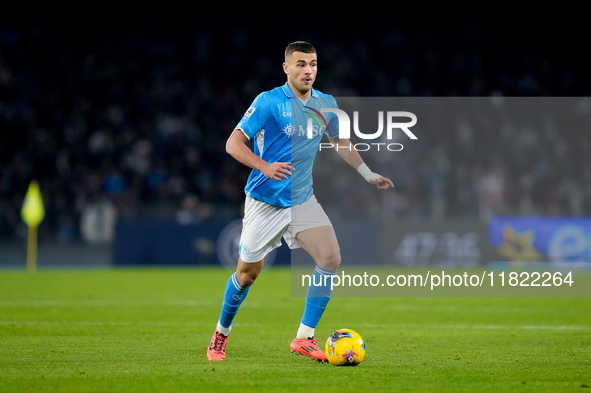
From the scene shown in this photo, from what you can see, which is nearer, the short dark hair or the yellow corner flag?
the short dark hair

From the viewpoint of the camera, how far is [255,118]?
6.42 m

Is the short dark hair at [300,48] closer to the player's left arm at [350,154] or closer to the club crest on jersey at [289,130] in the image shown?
the club crest on jersey at [289,130]

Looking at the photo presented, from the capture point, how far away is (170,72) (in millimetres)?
26438

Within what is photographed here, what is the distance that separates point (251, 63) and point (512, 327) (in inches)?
774

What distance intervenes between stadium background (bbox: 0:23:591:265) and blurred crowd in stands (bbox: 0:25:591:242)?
0.15ft

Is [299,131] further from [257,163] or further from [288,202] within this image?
[257,163]

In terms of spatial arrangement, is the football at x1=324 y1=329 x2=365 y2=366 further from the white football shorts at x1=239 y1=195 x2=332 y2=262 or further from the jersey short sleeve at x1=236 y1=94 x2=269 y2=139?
the jersey short sleeve at x1=236 y1=94 x2=269 y2=139

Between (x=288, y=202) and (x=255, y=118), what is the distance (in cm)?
75

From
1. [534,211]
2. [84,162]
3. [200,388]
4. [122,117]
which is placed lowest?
[200,388]

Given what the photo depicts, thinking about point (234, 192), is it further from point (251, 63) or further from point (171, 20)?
point (171, 20)

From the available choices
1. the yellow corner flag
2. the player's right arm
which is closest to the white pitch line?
the player's right arm

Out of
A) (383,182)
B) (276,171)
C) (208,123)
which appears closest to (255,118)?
(276,171)

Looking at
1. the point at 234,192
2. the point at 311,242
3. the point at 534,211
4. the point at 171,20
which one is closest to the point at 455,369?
the point at 311,242

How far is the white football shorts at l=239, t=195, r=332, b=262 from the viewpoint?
648 centimetres
